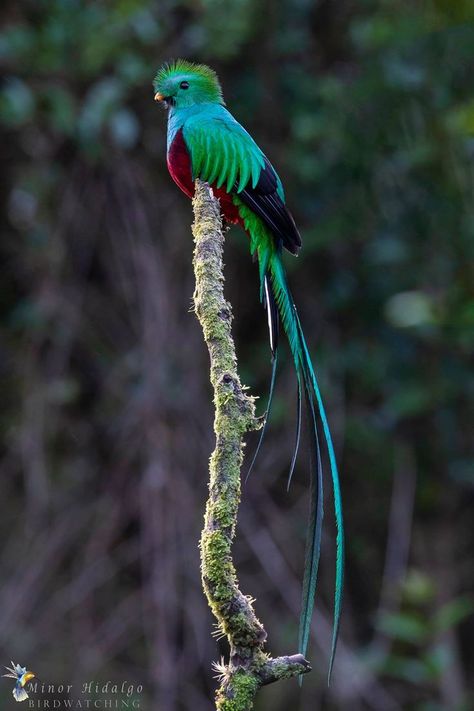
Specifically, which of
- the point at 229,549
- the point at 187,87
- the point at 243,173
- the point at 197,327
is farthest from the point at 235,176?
the point at 197,327

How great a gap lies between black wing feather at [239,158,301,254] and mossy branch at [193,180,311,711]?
0.73 metres

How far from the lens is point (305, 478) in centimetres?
422

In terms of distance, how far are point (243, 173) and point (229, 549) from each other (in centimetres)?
119

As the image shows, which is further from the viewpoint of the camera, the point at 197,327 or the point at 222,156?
the point at 197,327

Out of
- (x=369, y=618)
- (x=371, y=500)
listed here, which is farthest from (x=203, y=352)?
(x=369, y=618)

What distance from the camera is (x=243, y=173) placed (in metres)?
2.37

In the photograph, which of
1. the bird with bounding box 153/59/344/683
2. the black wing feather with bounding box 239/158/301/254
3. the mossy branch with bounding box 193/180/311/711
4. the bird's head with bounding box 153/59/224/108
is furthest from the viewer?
the bird's head with bounding box 153/59/224/108

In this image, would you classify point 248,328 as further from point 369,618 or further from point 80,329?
point 369,618

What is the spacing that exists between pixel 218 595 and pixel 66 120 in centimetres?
256

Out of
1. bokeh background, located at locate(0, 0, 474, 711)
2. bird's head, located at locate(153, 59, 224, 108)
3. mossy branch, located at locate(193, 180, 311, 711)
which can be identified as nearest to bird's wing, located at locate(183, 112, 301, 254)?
bird's head, located at locate(153, 59, 224, 108)

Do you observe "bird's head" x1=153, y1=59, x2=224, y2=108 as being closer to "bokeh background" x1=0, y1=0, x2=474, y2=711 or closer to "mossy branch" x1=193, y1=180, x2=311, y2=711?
"bokeh background" x1=0, y1=0, x2=474, y2=711

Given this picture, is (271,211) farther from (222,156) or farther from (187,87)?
(187,87)

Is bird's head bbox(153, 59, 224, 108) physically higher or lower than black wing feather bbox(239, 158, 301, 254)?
higher

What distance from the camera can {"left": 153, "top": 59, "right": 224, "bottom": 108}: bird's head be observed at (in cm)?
259
